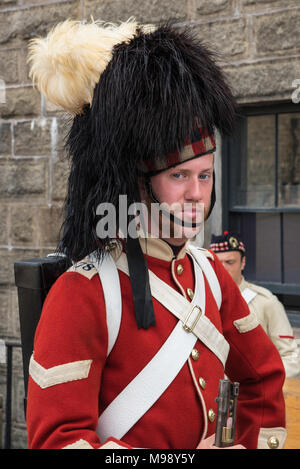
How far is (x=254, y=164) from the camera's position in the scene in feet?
13.7

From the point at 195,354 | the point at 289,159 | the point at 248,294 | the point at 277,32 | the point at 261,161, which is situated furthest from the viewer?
the point at 261,161

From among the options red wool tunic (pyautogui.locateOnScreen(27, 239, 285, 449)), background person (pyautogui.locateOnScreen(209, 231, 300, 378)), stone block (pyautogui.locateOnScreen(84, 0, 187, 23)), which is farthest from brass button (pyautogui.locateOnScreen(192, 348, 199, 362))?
stone block (pyautogui.locateOnScreen(84, 0, 187, 23))

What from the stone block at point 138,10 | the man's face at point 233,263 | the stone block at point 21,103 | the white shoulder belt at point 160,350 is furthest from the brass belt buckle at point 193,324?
the stone block at point 21,103

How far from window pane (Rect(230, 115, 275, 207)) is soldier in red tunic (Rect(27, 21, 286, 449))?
8.02 feet

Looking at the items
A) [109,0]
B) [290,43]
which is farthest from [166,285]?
[109,0]

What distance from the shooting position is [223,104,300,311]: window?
405 centimetres

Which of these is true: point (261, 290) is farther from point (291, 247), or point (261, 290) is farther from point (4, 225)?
point (4, 225)

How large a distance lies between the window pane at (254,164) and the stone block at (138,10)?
3.06 ft

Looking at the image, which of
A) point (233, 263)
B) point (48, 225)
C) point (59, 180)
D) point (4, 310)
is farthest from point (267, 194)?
point (4, 310)

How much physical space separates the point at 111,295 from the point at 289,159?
9.27ft

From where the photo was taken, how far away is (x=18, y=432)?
15.7 ft

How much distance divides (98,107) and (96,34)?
0.22 meters

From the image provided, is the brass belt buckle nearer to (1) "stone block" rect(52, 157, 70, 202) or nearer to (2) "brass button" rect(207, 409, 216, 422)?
(2) "brass button" rect(207, 409, 216, 422)

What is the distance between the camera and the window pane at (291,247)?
4.07 m
